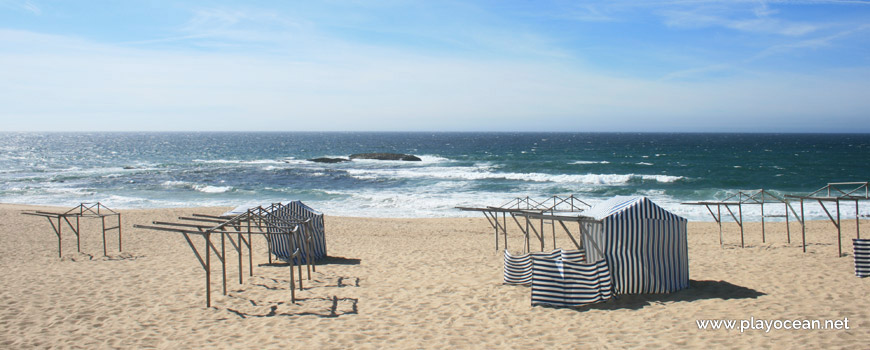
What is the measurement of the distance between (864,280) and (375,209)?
823 inches

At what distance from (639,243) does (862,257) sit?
4.60 metres

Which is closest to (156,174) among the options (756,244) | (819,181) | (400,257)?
(400,257)

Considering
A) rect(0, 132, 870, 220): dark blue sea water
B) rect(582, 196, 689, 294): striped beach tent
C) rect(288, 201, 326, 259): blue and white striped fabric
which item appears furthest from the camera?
rect(0, 132, 870, 220): dark blue sea water

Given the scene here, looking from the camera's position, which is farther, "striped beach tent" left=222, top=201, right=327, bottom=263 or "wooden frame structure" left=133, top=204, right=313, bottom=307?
"striped beach tent" left=222, top=201, right=327, bottom=263

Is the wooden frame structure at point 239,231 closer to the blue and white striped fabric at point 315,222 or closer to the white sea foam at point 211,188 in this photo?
the blue and white striped fabric at point 315,222

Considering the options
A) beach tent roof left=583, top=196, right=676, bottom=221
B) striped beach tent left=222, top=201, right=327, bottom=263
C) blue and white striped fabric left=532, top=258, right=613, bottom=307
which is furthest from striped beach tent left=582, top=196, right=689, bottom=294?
striped beach tent left=222, top=201, right=327, bottom=263

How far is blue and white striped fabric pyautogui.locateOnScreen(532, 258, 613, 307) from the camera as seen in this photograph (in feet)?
27.8

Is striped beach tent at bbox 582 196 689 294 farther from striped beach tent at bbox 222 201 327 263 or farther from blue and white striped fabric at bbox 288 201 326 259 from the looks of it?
blue and white striped fabric at bbox 288 201 326 259

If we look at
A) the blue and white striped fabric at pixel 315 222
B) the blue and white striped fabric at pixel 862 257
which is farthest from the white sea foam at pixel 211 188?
the blue and white striped fabric at pixel 862 257

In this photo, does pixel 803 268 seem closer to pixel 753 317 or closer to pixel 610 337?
pixel 753 317

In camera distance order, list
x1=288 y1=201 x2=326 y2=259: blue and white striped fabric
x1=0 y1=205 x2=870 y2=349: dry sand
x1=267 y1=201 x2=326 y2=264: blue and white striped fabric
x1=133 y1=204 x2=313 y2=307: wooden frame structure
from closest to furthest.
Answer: x1=0 y1=205 x2=870 y2=349: dry sand → x1=133 y1=204 x2=313 y2=307: wooden frame structure → x1=267 y1=201 x2=326 y2=264: blue and white striped fabric → x1=288 y1=201 x2=326 y2=259: blue and white striped fabric

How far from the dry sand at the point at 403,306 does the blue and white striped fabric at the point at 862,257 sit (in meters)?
0.31

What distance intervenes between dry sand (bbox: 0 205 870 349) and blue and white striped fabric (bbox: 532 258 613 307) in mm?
186

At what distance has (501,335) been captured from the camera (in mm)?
7434
